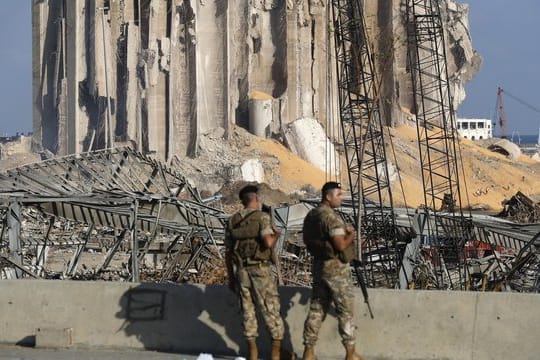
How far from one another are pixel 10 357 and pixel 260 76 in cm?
5975

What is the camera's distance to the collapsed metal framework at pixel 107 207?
16.6 metres

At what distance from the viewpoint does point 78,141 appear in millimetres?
55406

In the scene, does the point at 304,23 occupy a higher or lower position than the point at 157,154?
higher

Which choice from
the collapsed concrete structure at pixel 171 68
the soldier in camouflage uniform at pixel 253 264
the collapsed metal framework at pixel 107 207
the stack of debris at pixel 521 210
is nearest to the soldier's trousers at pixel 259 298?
the soldier in camouflage uniform at pixel 253 264

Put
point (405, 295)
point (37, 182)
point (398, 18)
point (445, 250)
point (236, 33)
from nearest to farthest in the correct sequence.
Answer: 1. point (405, 295)
2. point (37, 182)
3. point (445, 250)
4. point (236, 33)
5. point (398, 18)

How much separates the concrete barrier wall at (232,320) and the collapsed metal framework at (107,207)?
3.29 meters

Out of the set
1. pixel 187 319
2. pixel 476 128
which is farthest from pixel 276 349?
pixel 476 128

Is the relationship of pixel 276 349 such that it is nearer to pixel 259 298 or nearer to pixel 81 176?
pixel 259 298

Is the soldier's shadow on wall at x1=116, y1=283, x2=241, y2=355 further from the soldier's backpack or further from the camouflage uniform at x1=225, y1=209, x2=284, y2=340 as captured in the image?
the soldier's backpack

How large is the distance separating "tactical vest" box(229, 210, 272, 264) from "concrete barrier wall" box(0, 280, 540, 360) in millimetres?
890

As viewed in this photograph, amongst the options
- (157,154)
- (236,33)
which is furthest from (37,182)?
(236,33)

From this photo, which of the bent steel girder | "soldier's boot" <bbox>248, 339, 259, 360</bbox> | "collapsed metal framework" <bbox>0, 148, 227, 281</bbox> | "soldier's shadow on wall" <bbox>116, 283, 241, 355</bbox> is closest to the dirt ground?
the bent steel girder

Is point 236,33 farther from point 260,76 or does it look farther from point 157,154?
point 157,154

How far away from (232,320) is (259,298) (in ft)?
3.18
